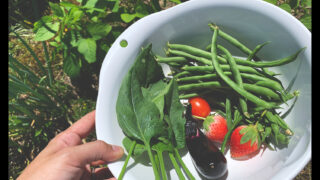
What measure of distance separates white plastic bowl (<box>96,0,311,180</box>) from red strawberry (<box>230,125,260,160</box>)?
0.06 metres

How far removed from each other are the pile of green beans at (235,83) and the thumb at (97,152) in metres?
0.43

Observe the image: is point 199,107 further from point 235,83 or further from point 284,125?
point 284,125

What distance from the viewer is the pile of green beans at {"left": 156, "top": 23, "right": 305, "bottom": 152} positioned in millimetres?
1178

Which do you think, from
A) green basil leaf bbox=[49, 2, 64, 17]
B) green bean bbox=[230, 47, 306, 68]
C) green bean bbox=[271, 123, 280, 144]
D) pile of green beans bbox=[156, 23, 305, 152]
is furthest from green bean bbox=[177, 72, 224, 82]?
green basil leaf bbox=[49, 2, 64, 17]

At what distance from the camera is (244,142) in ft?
3.82

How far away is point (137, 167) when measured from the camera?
1.18m

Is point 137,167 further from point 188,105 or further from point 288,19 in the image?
point 288,19

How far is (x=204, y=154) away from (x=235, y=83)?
0.36 meters

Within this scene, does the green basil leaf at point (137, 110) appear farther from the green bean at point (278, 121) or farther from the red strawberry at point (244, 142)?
the green bean at point (278, 121)

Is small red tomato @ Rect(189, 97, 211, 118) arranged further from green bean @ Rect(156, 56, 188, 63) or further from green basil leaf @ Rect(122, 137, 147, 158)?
green basil leaf @ Rect(122, 137, 147, 158)

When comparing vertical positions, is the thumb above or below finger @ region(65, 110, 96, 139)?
above

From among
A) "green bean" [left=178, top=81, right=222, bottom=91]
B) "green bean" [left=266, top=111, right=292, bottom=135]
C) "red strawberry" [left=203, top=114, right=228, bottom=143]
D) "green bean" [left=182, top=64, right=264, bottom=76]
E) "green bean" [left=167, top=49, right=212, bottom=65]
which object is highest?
"green bean" [left=167, top=49, right=212, bottom=65]

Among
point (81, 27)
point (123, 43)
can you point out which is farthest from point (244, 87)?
point (81, 27)

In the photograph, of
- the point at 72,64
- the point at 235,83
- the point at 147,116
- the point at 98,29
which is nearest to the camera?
the point at 147,116
